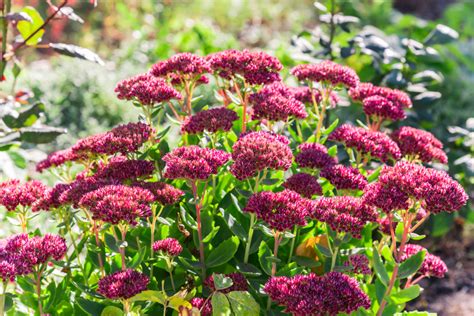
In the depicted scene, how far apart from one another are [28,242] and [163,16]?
22.9 feet

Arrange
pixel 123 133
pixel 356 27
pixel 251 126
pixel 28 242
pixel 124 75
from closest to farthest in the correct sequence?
pixel 28 242, pixel 123 133, pixel 251 126, pixel 124 75, pixel 356 27

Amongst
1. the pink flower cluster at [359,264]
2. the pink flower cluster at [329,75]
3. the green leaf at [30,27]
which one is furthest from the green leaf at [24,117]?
the pink flower cluster at [359,264]

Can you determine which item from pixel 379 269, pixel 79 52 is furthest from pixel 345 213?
pixel 79 52

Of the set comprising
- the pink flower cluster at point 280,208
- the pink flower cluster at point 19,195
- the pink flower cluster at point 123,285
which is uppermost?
the pink flower cluster at point 280,208

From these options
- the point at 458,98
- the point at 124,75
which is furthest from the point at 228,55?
the point at 124,75

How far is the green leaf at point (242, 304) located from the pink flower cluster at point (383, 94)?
3.14 feet

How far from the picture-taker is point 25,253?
5.85ft

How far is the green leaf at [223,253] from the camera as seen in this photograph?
6.45 feet

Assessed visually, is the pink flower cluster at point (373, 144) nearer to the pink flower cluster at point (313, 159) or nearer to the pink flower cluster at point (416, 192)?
the pink flower cluster at point (313, 159)

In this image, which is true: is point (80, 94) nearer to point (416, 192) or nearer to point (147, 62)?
point (147, 62)

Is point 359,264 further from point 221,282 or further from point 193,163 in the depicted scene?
point 193,163

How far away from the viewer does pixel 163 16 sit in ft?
27.9

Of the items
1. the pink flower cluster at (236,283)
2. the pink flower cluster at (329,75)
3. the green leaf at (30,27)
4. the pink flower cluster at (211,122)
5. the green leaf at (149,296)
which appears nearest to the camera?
the green leaf at (149,296)

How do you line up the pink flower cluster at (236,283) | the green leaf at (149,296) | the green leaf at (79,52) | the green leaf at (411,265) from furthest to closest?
the green leaf at (79,52)
the pink flower cluster at (236,283)
the green leaf at (411,265)
the green leaf at (149,296)
